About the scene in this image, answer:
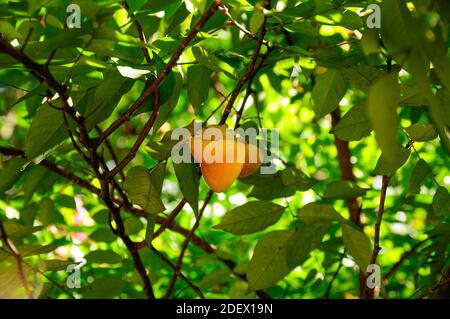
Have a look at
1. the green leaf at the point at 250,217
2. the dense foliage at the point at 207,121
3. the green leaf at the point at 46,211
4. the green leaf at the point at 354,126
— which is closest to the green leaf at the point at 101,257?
the dense foliage at the point at 207,121

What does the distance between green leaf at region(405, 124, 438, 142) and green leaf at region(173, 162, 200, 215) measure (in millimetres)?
284

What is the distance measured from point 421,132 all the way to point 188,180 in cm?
31

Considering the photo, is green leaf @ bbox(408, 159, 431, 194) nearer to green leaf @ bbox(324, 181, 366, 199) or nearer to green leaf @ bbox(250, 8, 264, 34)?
A: green leaf @ bbox(324, 181, 366, 199)

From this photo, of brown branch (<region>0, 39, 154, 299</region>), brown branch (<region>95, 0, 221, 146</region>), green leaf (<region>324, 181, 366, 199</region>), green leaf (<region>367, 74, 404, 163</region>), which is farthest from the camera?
green leaf (<region>324, 181, 366, 199</region>)

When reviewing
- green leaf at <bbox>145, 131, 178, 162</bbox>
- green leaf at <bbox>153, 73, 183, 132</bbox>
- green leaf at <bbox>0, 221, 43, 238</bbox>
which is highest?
green leaf at <bbox>153, 73, 183, 132</bbox>

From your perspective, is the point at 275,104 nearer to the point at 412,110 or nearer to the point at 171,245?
the point at 171,245

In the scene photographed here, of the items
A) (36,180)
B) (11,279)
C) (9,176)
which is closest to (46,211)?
(36,180)

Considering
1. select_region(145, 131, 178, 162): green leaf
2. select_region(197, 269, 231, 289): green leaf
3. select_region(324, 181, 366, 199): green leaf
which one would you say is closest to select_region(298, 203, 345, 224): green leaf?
select_region(324, 181, 366, 199): green leaf

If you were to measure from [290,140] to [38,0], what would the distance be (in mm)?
1136

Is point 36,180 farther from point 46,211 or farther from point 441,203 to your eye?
point 441,203

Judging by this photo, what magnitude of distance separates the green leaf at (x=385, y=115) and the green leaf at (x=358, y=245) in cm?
49

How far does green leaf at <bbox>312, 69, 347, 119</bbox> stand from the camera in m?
0.92

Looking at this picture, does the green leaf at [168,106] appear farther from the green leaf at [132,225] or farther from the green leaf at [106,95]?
the green leaf at [132,225]

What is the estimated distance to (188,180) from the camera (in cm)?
77
